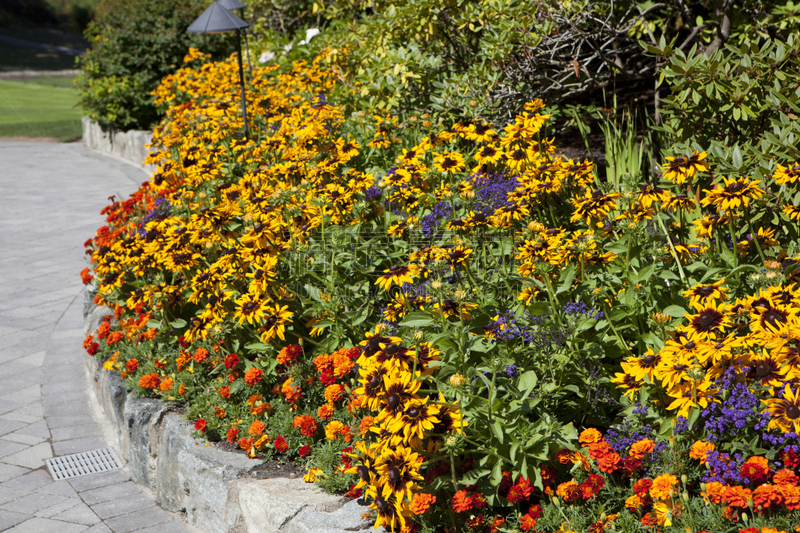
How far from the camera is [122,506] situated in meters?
3.03

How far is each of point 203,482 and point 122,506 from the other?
67 cm

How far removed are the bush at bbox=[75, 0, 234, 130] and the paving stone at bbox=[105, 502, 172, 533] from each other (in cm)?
879

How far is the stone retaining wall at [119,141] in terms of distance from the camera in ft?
32.0

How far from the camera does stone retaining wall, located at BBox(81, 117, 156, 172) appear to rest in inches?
384

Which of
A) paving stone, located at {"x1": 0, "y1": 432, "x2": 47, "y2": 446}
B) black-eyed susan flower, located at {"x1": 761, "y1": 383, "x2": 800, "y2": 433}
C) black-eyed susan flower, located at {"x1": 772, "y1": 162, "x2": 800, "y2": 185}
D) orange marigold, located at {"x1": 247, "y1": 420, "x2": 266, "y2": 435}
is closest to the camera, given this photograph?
black-eyed susan flower, located at {"x1": 761, "y1": 383, "x2": 800, "y2": 433}

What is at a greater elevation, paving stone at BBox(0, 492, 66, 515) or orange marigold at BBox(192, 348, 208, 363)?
orange marigold at BBox(192, 348, 208, 363)

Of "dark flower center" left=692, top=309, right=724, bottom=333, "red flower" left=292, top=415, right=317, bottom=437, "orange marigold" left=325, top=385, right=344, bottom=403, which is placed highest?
"dark flower center" left=692, top=309, right=724, bottom=333

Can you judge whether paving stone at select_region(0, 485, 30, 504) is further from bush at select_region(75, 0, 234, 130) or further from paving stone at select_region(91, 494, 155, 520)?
bush at select_region(75, 0, 234, 130)

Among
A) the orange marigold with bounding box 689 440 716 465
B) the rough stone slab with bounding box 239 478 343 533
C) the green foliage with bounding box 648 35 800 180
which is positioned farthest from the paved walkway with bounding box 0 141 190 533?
the green foliage with bounding box 648 35 800 180

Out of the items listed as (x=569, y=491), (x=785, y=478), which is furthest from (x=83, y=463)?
(x=785, y=478)

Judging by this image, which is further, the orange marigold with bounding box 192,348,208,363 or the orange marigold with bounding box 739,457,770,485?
the orange marigold with bounding box 192,348,208,363

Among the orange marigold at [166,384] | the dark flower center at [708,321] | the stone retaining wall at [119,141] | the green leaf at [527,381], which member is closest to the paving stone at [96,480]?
the orange marigold at [166,384]

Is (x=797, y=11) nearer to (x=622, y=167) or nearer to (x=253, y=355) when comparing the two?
(x=622, y=167)

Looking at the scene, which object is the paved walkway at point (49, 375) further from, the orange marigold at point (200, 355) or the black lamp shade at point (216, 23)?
the black lamp shade at point (216, 23)
